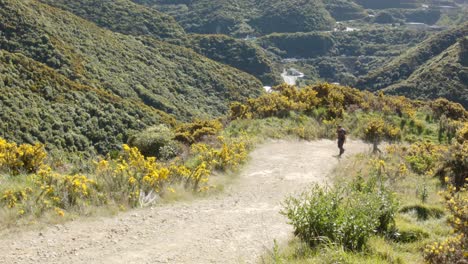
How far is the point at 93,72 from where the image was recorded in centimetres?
4341

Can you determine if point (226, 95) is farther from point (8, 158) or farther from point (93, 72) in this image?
point (8, 158)

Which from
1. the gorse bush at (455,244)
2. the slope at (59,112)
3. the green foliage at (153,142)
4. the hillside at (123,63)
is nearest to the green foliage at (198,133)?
the green foliage at (153,142)

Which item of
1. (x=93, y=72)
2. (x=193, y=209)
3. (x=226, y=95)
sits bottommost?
(x=226, y=95)

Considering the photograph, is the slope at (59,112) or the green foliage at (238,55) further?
the green foliage at (238,55)

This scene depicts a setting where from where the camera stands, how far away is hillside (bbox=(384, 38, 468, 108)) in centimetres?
6850

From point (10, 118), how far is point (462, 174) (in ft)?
71.2

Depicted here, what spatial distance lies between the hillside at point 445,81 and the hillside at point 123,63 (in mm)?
24929

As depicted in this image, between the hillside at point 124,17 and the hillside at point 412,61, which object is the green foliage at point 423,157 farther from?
the hillside at point 412,61

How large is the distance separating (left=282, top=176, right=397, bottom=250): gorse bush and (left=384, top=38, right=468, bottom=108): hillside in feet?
220

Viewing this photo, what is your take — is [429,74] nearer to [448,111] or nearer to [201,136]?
[448,111]

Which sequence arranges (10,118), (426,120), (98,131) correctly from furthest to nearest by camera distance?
(98,131), (10,118), (426,120)

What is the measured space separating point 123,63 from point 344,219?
48.4 metres

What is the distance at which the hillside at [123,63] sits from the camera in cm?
4050

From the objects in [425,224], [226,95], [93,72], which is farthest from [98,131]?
[226,95]
